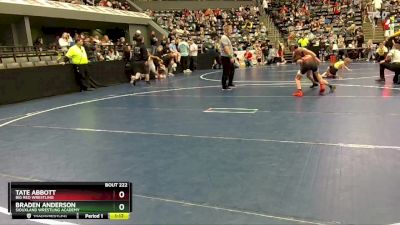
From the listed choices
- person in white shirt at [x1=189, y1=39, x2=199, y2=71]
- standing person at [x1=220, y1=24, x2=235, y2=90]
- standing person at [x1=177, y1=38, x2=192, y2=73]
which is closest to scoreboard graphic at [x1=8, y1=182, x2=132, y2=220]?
standing person at [x1=220, y1=24, x2=235, y2=90]

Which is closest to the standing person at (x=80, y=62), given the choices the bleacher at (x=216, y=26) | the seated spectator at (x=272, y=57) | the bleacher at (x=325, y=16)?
the bleacher at (x=216, y=26)

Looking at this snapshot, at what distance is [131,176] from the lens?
4.36 metres

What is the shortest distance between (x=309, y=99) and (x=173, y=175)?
5.69m

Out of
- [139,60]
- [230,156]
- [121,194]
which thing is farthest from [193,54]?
[121,194]

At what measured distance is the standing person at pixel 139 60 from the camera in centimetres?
1518

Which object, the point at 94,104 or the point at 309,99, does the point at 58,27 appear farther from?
the point at 309,99

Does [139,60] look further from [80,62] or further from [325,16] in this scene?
[325,16]

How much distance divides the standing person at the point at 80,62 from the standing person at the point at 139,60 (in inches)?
68.8

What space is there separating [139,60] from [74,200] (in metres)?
13.0

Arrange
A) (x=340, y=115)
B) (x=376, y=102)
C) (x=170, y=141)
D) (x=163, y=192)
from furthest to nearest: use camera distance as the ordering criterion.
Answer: (x=376, y=102), (x=340, y=115), (x=170, y=141), (x=163, y=192)

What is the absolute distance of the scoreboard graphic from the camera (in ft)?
8.87

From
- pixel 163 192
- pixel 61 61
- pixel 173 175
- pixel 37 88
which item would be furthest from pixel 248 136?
pixel 61 61

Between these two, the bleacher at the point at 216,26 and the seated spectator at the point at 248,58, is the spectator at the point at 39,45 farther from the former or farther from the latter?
the seated spectator at the point at 248,58

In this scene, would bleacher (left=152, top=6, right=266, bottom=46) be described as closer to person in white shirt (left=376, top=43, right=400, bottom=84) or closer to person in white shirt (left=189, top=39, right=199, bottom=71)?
person in white shirt (left=189, top=39, right=199, bottom=71)
